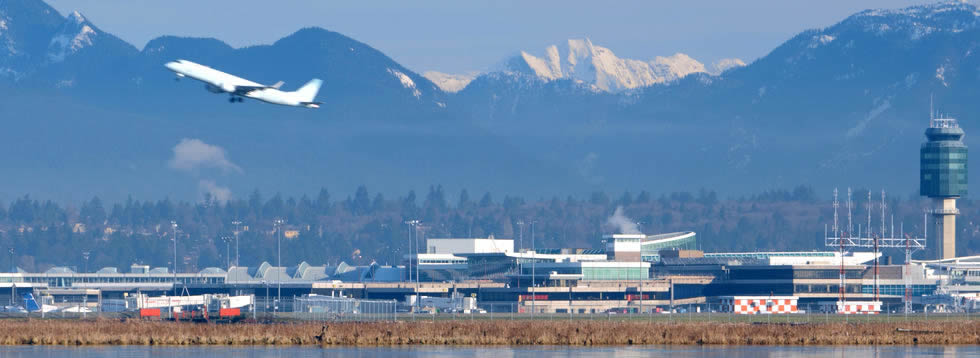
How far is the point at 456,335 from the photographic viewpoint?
143 meters

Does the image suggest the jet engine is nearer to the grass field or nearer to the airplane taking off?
the airplane taking off

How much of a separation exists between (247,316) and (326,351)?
55.1 metres

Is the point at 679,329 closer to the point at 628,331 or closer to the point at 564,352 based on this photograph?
the point at 628,331

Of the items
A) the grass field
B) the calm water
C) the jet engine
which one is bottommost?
the calm water

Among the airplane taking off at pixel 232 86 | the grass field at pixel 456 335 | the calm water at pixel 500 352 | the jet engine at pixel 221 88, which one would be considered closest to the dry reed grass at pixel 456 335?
the grass field at pixel 456 335

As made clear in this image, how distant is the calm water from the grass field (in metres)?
6.29

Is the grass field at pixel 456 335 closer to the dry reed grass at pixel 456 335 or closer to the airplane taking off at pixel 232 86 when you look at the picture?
the dry reed grass at pixel 456 335

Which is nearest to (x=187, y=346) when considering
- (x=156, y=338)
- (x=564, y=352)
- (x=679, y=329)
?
(x=156, y=338)

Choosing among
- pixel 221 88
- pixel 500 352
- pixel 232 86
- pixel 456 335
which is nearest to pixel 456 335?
pixel 456 335

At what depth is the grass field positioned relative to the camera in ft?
454

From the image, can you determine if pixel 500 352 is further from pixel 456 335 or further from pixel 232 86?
pixel 232 86

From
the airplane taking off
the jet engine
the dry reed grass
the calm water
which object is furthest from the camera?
the jet engine

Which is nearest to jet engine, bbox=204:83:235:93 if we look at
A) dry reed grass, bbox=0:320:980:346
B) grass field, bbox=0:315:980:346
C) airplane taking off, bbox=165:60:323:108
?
airplane taking off, bbox=165:60:323:108

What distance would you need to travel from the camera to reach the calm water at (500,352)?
404 feet
